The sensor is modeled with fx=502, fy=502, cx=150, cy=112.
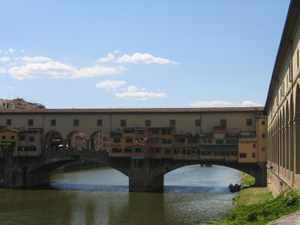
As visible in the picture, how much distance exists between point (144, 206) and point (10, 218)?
40.7 ft

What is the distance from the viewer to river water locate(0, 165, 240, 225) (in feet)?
121

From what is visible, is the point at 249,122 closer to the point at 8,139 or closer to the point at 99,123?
the point at 99,123

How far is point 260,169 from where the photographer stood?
186 feet

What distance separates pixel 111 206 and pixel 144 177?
13721mm

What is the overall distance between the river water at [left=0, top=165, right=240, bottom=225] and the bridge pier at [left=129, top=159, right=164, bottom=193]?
1.31m

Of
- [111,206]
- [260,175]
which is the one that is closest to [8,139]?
[111,206]

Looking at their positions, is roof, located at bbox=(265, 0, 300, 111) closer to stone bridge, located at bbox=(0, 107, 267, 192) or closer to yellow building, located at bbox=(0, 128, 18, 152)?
stone bridge, located at bbox=(0, 107, 267, 192)

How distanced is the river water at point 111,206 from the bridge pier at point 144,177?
1313mm

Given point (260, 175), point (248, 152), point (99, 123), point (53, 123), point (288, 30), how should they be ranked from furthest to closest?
point (53, 123), point (99, 123), point (248, 152), point (260, 175), point (288, 30)

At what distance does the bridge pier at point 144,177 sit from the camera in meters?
57.5

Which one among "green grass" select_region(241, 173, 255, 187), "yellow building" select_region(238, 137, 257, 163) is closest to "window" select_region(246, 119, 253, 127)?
"yellow building" select_region(238, 137, 257, 163)

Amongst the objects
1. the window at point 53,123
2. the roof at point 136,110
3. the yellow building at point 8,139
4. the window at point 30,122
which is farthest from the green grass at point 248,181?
the yellow building at point 8,139

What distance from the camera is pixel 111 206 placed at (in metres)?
44.8

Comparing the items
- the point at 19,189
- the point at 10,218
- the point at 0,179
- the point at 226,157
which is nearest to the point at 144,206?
the point at 10,218
